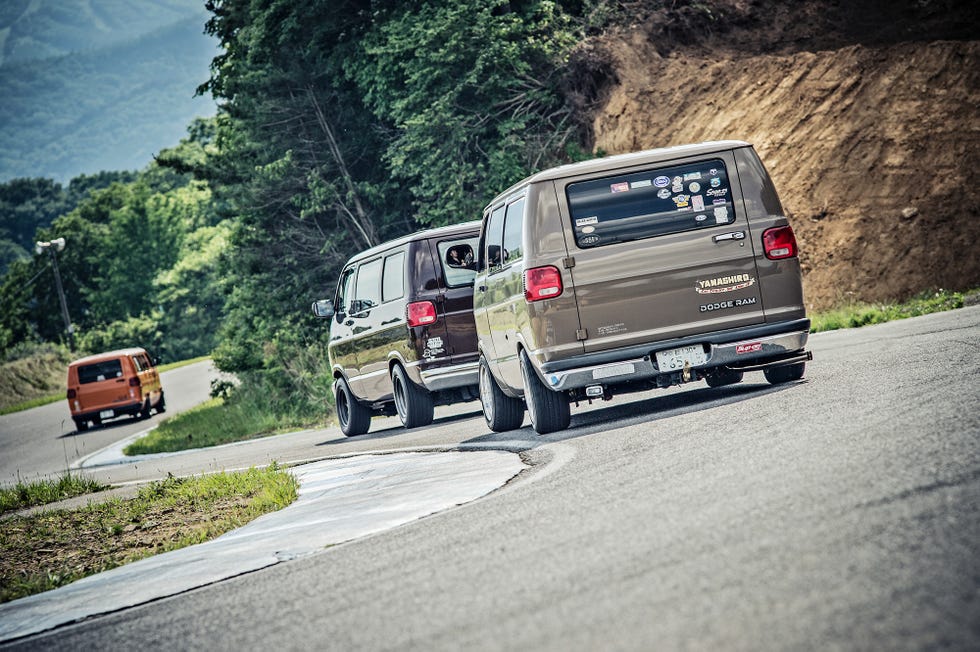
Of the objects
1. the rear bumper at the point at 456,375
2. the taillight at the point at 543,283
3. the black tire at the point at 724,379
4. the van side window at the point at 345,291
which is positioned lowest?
the black tire at the point at 724,379

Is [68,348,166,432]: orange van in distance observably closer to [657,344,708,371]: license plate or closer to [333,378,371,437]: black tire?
[333,378,371,437]: black tire

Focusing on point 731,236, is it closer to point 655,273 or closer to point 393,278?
point 655,273

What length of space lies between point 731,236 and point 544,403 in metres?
2.23

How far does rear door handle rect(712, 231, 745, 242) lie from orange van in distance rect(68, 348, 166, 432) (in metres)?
31.9

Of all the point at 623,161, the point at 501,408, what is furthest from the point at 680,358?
the point at 501,408

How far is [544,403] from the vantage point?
11.8 metres

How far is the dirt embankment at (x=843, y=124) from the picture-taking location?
68.8 feet

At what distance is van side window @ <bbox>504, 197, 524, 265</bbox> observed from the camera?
11.6 m

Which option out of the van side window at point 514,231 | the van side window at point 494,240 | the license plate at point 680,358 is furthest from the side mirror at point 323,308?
the license plate at point 680,358

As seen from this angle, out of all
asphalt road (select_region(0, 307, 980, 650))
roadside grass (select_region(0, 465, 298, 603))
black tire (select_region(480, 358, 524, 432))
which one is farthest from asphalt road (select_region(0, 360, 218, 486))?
asphalt road (select_region(0, 307, 980, 650))

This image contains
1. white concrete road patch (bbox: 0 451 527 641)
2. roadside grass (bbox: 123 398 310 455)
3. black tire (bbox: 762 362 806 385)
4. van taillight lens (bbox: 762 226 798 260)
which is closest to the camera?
white concrete road patch (bbox: 0 451 527 641)

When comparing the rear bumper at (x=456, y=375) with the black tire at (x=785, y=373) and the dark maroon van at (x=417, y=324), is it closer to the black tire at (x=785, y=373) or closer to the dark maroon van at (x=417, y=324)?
the dark maroon van at (x=417, y=324)

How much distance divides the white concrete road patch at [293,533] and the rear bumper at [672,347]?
35.2 inches

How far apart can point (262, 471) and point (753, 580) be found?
9449 mm
